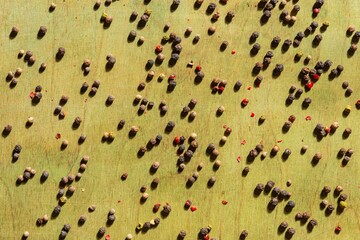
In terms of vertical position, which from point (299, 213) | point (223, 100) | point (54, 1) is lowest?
point (299, 213)

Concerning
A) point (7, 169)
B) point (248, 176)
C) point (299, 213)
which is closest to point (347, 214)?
point (299, 213)

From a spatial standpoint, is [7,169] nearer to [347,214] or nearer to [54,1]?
[54,1]

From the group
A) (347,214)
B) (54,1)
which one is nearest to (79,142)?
(54,1)

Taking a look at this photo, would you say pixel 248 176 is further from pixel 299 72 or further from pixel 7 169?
pixel 7 169

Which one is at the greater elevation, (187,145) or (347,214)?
(187,145)

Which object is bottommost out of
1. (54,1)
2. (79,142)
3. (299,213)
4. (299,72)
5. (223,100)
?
(299,213)

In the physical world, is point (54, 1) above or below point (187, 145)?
above
